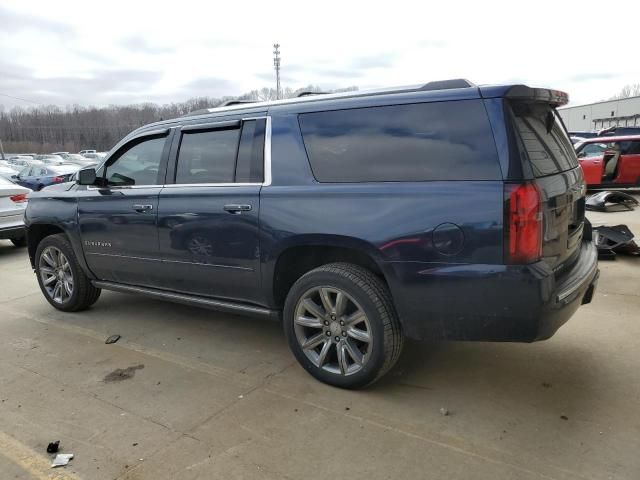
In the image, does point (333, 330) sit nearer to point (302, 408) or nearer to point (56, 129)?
point (302, 408)

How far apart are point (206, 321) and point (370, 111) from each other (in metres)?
2.64

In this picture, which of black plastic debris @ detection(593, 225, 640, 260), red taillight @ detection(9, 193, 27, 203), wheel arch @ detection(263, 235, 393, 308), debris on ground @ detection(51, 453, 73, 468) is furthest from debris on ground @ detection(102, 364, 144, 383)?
red taillight @ detection(9, 193, 27, 203)

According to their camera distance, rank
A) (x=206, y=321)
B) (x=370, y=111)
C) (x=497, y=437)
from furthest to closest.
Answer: (x=206, y=321), (x=370, y=111), (x=497, y=437)

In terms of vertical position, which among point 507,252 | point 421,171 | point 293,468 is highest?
point 421,171

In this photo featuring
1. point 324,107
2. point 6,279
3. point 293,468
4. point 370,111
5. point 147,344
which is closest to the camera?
point 293,468

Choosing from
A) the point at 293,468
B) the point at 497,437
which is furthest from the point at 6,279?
the point at 497,437

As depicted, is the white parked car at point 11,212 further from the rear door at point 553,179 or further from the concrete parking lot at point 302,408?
the rear door at point 553,179

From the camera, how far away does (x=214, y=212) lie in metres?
3.63

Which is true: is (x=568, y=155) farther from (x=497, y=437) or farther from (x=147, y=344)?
(x=147, y=344)

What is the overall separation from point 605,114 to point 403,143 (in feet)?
189

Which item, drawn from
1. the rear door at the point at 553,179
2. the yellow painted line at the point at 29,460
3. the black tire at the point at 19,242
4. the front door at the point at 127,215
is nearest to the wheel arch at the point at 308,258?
the rear door at the point at 553,179

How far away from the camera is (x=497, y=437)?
8.86 ft

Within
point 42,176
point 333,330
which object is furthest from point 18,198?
point 42,176

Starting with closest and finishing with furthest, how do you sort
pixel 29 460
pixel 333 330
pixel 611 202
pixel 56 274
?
pixel 29 460, pixel 333 330, pixel 56 274, pixel 611 202
